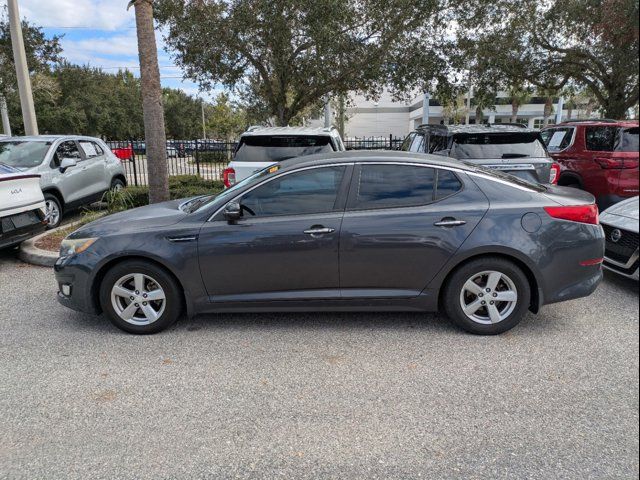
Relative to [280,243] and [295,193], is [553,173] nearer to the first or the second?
[295,193]

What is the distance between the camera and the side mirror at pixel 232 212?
13.6ft

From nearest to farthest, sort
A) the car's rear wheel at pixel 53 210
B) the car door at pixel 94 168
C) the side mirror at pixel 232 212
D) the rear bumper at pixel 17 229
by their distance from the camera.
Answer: the side mirror at pixel 232 212, the rear bumper at pixel 17 229, the car's rear wheel at pixel 53 210, the car door at pixel 94 168

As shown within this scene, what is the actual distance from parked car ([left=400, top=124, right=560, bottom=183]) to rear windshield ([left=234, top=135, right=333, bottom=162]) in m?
1.92

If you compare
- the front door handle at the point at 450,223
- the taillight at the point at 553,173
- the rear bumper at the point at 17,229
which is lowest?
the rear bumper at the point at 17,229

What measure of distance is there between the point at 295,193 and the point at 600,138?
575cm

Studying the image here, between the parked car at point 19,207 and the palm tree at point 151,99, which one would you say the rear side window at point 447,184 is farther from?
the parked car at point 19,207

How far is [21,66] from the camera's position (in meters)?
10.9

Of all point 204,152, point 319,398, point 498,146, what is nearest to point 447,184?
point 319,398

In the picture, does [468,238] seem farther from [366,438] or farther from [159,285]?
[159,285]

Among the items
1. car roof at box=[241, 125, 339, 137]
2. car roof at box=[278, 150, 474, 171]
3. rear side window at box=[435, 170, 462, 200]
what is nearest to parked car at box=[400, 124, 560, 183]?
car roof at box=[241, 125, 339, 137]

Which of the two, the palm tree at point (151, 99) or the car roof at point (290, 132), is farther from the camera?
the palm tree at point (151, 99)

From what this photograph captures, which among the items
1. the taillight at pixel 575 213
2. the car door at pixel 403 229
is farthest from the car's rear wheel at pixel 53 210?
the taillight at pixel 575 213

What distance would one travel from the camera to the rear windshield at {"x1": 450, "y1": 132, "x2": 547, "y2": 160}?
22.3ft

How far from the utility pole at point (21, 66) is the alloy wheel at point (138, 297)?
29.4 ft
